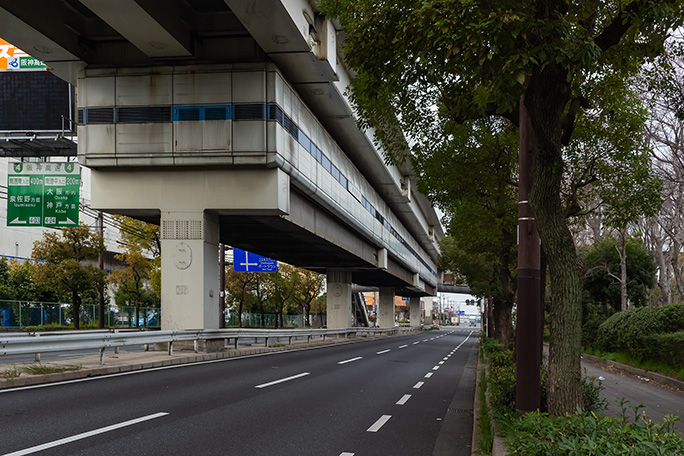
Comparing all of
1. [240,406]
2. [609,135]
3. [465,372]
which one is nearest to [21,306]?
[465,372]

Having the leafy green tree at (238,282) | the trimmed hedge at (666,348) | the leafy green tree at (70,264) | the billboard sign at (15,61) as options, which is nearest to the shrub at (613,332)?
the trimmed hedge at (666,348)

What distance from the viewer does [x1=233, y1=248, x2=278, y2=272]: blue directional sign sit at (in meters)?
39.6

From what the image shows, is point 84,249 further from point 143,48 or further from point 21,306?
point 143,48

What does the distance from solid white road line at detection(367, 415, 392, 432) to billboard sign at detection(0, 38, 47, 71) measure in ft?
78.6

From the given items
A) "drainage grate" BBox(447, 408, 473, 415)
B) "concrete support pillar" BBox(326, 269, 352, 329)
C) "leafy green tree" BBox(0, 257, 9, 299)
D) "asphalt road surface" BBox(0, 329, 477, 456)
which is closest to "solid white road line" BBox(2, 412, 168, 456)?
"asphalt road surface" BBox(0, 329, 477, 456)

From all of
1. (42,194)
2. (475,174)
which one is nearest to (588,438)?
(475,174)

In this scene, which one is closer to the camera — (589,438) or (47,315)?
(589,438)

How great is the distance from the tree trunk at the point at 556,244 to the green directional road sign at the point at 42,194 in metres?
20.6

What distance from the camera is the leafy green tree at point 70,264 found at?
4072 centimetres

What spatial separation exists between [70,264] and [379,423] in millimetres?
36708

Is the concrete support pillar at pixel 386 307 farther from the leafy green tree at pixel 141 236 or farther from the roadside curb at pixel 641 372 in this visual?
the roadside curb at pixel 641 372

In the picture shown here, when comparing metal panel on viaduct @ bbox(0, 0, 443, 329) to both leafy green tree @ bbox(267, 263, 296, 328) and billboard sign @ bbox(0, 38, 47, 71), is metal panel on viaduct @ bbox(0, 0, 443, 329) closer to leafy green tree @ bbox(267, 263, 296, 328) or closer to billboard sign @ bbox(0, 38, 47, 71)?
billboard sign @ bbox(0, 38, 47, 71)

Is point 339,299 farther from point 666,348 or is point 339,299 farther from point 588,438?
point 588,438

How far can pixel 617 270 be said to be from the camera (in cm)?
3603
